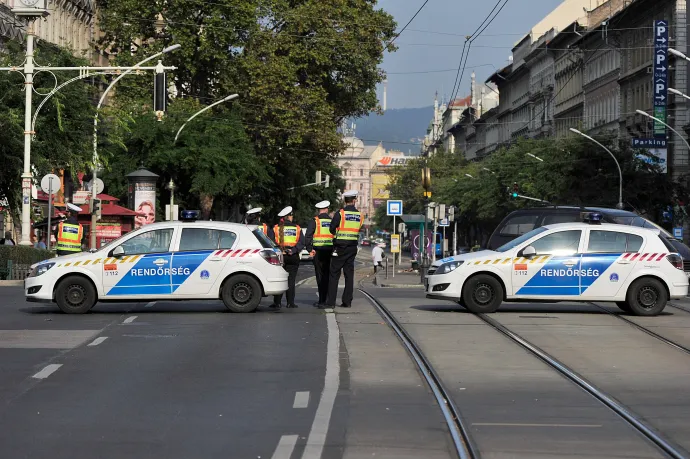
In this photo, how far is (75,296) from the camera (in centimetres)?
2098

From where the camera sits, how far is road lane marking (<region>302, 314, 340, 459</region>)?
28.9 ft

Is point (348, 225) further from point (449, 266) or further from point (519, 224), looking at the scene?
point (519, 224)

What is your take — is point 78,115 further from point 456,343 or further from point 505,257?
point 456,343

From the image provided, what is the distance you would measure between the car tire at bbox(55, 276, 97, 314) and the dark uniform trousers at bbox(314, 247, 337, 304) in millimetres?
3669

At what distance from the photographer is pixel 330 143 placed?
2445 inches

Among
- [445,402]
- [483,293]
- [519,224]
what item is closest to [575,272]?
[483,293]

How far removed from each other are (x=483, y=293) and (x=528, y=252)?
0.93m

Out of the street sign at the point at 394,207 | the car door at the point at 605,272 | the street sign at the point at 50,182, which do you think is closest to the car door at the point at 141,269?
the car door at the point at 605,272

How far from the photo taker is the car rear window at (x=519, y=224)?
2805cm

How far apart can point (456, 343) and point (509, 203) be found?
80600 millimetres

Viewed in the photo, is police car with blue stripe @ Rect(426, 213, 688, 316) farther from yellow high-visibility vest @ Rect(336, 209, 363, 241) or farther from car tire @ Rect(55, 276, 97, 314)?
car tire @ Rect(55, 276, 97, 314)

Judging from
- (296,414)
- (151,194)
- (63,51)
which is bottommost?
(296,414)

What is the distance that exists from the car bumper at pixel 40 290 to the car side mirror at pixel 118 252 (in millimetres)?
1054

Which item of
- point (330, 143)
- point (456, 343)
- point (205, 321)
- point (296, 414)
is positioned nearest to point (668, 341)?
point (456, 343)
